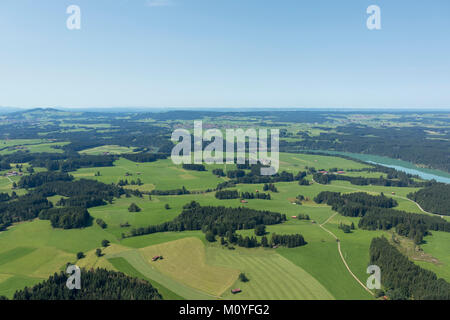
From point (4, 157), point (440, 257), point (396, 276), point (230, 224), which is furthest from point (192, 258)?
point (4, 157)

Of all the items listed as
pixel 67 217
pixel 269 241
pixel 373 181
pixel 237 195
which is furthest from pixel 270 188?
pixel 67 217

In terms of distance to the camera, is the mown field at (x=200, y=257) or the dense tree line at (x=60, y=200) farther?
the dense tree line at (x=60, y=200)

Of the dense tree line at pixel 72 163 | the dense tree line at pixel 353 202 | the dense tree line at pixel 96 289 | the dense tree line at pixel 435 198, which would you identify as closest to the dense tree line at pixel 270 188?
the dense tree line at pixel 353 202

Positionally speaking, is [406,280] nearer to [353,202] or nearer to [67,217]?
[353,202]

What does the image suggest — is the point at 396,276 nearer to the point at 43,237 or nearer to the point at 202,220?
the point at 202,220

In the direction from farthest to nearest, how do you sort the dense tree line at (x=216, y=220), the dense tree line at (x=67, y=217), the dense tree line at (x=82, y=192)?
1. the dense tree line at (x=82, y=192)
2. the dense tree line at (x=67, y=217)
3. the dense tree line at (x=216, y=220)

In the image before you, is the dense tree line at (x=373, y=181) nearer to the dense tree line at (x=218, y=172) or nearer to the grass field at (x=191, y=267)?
the dense tree line at (x=218, y=172)

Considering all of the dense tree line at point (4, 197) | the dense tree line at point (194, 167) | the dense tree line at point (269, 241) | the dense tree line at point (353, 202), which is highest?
the dense tree line at point (194, 167)
